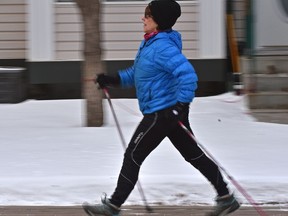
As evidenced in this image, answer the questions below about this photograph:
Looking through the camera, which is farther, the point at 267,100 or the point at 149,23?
the point at 267,100

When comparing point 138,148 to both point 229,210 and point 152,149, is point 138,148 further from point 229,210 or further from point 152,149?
point 229,210

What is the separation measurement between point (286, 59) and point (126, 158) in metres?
6.71

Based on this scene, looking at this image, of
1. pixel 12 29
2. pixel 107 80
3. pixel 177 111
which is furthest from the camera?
pixel 12 29

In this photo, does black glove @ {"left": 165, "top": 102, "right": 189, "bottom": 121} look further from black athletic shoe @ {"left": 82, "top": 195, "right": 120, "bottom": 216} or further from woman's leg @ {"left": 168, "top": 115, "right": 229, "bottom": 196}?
black athletic shoe @ {"left": 82, "top": 195, "right": 120, "bottom": 216}

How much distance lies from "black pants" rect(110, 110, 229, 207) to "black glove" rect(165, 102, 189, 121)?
0.04 m

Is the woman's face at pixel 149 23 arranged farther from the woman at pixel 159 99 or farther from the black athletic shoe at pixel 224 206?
the black athletic shoe at pixel 224 206

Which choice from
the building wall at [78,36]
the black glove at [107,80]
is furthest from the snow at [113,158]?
the building wall at [78,36]

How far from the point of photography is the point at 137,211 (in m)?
6.25

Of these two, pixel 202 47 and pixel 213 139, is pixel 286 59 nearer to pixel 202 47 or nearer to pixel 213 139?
pixel 202 47

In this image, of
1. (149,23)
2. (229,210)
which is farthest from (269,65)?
(149,23)

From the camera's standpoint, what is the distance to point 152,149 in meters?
5.67

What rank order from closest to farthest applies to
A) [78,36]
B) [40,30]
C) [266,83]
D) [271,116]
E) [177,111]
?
[177,111] → [271,116] → [266,83] → [40,30] → [78,36]

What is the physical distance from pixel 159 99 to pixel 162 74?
199 millimetres

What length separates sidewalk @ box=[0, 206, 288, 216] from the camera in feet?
20.3
